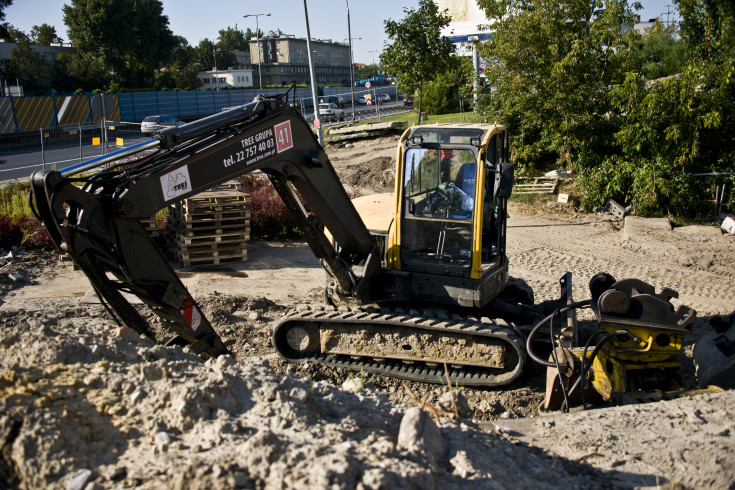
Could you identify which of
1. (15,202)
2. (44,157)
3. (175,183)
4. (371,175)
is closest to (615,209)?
(371,175)

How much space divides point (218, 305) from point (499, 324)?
4349 mm

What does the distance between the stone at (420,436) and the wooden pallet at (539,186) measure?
574 inches

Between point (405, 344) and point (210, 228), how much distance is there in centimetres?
567

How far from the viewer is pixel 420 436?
11.7 ft

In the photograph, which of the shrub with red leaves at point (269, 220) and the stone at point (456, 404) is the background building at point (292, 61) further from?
the stone at point (456, 404)

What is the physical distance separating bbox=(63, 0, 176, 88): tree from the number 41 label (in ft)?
176

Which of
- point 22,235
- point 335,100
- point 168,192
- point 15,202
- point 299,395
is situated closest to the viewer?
point 299,395

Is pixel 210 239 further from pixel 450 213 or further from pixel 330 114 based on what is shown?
pixel 330 114

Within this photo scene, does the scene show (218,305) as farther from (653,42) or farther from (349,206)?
(653,42)

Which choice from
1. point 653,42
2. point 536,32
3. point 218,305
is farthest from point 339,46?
point 218,305

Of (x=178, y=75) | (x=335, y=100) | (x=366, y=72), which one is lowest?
(x=335, y=100)

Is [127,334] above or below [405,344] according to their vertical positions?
above

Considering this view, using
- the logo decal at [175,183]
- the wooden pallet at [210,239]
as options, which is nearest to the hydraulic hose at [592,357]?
the logo decal at [175,183]

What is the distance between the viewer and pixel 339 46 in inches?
4646
